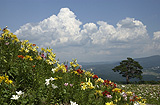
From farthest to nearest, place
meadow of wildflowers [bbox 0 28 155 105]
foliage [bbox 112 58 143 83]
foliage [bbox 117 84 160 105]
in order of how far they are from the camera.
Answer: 1. foliage [bbox 112 58 143 83]
2. foliage [bbox 117 84 160 105]
3. meadow of wildflowers [bbox 0 28 155 105]

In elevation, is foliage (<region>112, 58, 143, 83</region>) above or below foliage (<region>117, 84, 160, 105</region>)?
above

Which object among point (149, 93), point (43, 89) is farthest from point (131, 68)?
point (43, 89)

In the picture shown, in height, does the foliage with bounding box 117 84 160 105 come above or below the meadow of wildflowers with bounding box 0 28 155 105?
below

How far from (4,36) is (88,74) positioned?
4.72 meters

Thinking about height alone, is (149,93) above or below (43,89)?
below

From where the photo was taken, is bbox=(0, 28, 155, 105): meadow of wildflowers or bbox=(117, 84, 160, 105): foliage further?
bbox=(117, 84, 160, 105): foliage

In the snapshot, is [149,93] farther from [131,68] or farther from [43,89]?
[131,68]

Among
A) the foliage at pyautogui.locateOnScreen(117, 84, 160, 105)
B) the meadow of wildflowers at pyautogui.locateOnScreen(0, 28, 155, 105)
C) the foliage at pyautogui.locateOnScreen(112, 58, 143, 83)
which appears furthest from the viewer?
the foliage at pyautogui.locateOnScreen(112, 58, 143, 83)

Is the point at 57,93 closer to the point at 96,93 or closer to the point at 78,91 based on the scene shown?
the point at 78,91

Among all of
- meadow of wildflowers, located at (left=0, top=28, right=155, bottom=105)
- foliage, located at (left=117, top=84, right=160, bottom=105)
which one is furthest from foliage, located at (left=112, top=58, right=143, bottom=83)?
meadow of wildflowers, located at (left=0, top=28, right=155, bottom=105)

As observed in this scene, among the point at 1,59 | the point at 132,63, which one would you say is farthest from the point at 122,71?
the point at 1,59

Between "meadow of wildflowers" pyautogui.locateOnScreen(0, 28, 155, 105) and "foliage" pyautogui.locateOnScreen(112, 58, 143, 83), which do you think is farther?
"foliage" pyautogui.locateOnScreen(112, 58, 143, 83)

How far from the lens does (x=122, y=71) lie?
44188mm

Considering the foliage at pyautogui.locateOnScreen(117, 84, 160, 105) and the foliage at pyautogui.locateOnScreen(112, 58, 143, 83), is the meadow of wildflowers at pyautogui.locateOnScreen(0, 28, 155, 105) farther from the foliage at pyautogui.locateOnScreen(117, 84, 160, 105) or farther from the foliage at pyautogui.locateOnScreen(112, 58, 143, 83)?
the foliage at pyautogui.locateOnScreen(112, 58, 143, 83)
